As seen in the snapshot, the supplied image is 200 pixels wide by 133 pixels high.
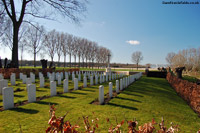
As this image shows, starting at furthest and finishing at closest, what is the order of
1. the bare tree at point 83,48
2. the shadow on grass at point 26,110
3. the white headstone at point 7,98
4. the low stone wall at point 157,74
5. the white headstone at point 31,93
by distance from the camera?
1. the bare tree at point 83,48
2. the low stone wall at point 157,74
3. the white headstone at point 31,93
4. the white headstone at point 7,98
5. the shadow on grass at point 26,110

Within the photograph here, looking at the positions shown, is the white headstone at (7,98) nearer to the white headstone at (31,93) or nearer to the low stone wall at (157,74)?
the white headstone at (31,93)

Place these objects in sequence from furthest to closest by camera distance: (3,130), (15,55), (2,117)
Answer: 1. (15,55)
2. (2,117)
3. (3,130)

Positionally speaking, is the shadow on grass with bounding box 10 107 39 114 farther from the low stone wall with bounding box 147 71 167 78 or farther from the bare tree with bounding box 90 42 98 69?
the bare tree with bounding box 90 42 98 69

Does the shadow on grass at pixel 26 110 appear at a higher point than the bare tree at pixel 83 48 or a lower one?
lower

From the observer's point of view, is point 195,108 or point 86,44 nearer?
point 195,108

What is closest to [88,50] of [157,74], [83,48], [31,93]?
[83,48]

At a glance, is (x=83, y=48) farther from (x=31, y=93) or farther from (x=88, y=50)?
(x=31, y=93)

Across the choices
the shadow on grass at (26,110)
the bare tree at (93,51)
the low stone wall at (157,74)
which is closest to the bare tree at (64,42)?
the bare tree at (93,51)

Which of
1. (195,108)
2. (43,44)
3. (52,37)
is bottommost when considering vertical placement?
(195,108)

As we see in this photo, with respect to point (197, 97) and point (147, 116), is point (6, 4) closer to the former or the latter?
point (147, 116)

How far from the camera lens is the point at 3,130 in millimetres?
3283

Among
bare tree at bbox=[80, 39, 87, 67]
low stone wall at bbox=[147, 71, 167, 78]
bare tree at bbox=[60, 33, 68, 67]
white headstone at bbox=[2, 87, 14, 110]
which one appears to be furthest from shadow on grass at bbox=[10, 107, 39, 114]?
bare tree at bbox=[80, 39, 87, 67]

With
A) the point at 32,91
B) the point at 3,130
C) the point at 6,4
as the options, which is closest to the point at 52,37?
the point at 6,4

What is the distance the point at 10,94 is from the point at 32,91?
93cm
